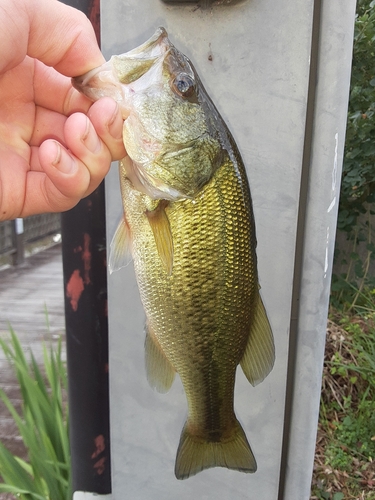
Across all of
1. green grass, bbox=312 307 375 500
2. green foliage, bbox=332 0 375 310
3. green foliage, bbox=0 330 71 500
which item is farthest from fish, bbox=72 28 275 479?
green foliage, bbox=332 0 375 310

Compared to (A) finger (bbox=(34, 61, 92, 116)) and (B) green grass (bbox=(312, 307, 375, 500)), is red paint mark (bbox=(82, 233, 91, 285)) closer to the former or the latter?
(A) finger (bbox=(34, 61, 92, 116))

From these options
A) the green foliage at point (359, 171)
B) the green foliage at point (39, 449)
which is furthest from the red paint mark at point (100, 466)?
the green foliage at point (359, 171)

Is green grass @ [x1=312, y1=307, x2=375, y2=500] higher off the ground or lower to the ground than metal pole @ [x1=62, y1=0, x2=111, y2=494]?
lower

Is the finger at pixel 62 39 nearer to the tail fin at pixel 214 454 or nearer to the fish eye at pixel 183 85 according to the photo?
the fish eye at pixel 183 85

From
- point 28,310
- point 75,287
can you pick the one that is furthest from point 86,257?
point 28,310

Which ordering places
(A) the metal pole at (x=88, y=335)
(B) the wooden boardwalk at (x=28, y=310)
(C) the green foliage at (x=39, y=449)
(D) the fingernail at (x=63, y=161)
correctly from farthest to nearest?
(B) the wooden boardwalk at (x=28, y=310), (C) the green foliage at (x=39, y=449), (A) the metal pole at (x=88, y=335), (D) the fingernail at (x=63, y=161)

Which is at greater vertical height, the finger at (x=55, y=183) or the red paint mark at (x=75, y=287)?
the finger at (x=55, y=183)
